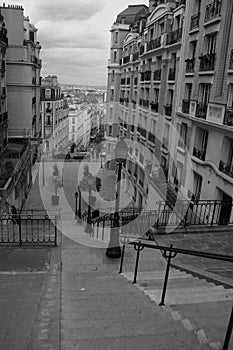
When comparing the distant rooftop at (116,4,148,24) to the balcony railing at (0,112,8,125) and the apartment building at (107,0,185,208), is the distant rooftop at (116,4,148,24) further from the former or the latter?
the balcony railing at (0,112,8,125)

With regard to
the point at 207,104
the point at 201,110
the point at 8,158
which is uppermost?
the point at 207,104

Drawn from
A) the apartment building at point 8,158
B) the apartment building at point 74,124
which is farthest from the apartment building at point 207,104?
the apartment building at point 74,124

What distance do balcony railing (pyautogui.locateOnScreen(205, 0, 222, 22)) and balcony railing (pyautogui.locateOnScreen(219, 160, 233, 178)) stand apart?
7.03 m

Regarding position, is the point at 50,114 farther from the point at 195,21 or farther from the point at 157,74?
the point at 195,21

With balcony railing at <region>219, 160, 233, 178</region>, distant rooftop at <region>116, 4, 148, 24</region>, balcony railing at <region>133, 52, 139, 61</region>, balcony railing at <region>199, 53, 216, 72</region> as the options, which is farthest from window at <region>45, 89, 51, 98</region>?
balcony railing at <region>219, 160, 233, 178</region>

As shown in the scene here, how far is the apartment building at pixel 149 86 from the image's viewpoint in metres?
21.2

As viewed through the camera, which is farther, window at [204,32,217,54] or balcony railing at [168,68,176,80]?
balcony railing at [168,68,176,80]

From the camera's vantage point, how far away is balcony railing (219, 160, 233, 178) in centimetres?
1334

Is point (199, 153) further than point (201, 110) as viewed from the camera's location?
→ Yes

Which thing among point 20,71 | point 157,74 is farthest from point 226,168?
point 20,71

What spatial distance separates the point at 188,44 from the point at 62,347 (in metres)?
17.5

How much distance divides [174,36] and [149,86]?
594 cm

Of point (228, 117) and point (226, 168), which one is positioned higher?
point (228, 117)

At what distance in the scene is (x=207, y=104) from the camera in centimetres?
1496
